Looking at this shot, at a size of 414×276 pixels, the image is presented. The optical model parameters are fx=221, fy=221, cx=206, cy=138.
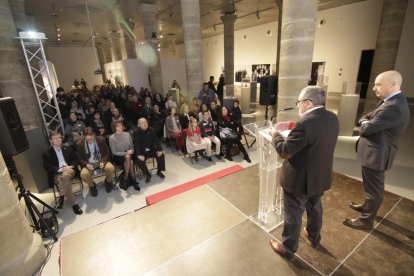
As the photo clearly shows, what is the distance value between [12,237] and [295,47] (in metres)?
4.95

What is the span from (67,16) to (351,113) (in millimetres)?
13066

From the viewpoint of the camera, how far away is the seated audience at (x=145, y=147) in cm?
413

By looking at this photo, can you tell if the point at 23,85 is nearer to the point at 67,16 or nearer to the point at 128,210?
the point at 128,210

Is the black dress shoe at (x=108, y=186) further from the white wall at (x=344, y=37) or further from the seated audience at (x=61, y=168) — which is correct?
the white wall at (x=344, y=37)

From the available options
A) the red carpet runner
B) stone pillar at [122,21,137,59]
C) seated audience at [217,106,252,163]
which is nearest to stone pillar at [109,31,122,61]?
stone pillar at [122,21,137,59]

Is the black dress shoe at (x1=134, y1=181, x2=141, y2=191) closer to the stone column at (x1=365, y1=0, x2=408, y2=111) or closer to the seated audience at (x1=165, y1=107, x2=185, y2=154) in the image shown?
the seated audience at (x1=165, y1=107, x2=185, y2=154)

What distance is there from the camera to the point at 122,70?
11172 millimetres

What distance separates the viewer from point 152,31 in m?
9.86

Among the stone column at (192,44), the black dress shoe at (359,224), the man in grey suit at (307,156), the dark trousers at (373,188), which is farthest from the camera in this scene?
the stone column at (192,44)

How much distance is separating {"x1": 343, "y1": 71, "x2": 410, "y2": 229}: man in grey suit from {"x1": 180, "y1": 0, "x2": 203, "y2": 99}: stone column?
567 centimetres

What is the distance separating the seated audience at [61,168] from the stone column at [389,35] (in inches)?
373

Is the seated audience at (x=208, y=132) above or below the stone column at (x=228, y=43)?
below

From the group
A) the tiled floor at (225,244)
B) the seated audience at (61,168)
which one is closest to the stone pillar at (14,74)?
the seated audience at (61,168)

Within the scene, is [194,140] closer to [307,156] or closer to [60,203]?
[60,203]
